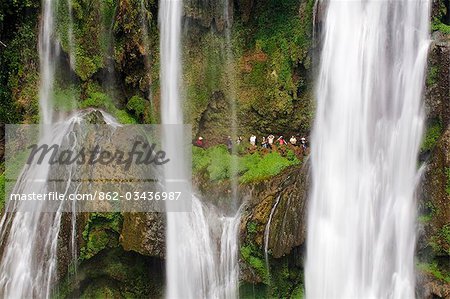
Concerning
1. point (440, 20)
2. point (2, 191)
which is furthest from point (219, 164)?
point (440, 20)

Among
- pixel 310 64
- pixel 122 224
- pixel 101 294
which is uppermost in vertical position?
pixel 310 64

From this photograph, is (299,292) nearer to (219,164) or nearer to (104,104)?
(219,164)

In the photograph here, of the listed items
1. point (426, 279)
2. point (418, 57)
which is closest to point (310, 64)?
point (418, 57)

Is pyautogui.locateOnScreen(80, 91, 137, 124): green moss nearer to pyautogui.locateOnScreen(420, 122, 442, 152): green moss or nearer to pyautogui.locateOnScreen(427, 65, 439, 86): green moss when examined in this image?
pyautogui.locateOnScreen(420, 122, 442, 152): green moss

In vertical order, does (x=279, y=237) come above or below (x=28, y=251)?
above

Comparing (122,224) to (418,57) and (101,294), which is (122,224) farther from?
(418,57)

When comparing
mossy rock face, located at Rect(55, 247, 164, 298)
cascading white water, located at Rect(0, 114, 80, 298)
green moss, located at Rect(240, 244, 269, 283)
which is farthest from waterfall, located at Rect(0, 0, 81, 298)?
green moss, located at Rect(240, 244, 269, 283)
